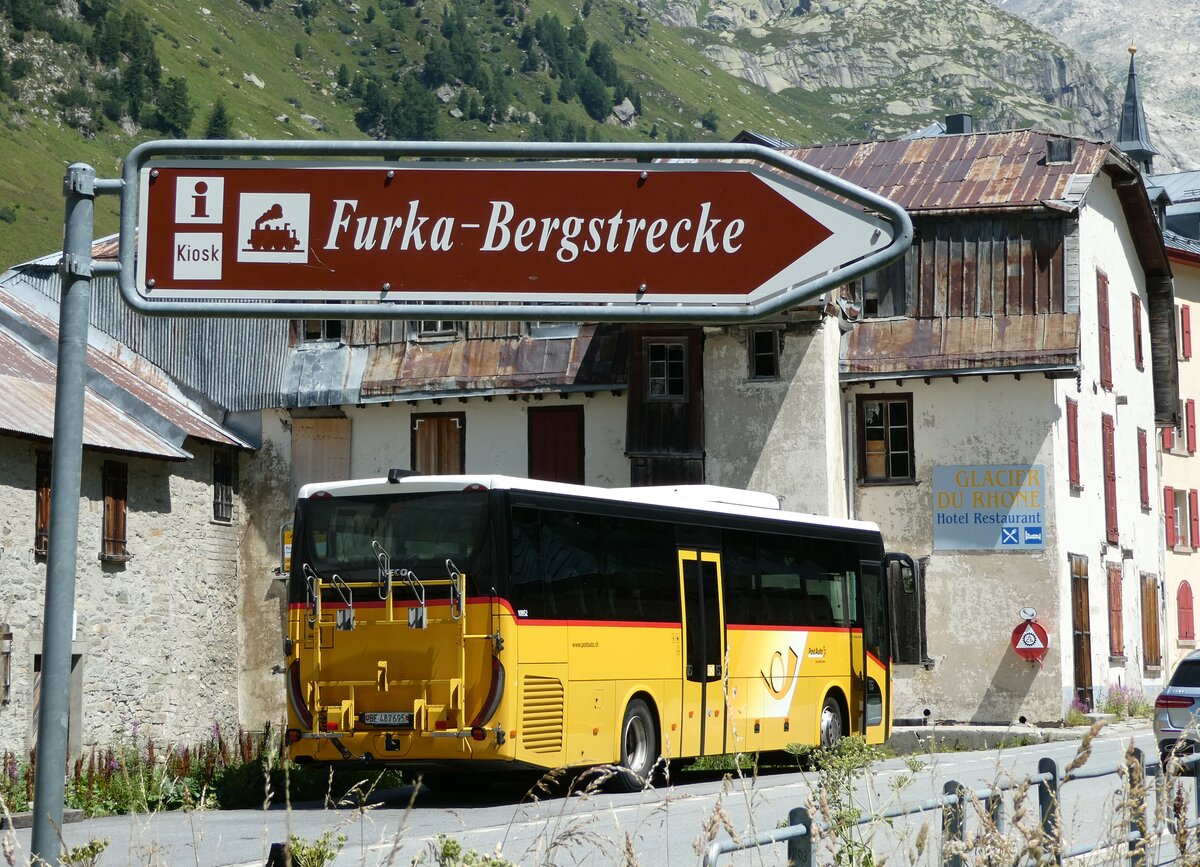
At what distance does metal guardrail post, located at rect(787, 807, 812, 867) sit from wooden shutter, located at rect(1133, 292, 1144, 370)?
36.1 m

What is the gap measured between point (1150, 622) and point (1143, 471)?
12.6ft

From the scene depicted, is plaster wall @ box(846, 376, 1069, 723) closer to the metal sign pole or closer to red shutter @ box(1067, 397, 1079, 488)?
red shutter @ box(1067, 397, 1079, 488)

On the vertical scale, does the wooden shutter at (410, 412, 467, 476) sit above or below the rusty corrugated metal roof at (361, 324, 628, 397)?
below

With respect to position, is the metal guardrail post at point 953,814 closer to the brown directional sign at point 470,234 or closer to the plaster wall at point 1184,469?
the brown directional sign at point 470,234

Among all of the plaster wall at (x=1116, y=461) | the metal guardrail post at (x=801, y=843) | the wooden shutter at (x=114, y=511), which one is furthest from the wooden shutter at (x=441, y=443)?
the metal guardrail post at (x=801, y=843)

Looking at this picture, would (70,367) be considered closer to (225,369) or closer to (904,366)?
(904,366)

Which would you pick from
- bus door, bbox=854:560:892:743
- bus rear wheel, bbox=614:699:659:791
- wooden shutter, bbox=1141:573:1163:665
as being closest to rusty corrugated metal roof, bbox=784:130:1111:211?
wooden shutter, bbox=1141:573:1163:665

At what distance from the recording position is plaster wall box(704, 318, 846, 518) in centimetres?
3231

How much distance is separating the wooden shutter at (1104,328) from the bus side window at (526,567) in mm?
20842

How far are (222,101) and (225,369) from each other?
135 metres

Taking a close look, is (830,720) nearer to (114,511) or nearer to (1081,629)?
(1081,629)

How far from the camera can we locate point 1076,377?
32.6m

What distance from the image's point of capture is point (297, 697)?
18500 millimetres

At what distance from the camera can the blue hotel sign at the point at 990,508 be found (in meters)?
31.9
